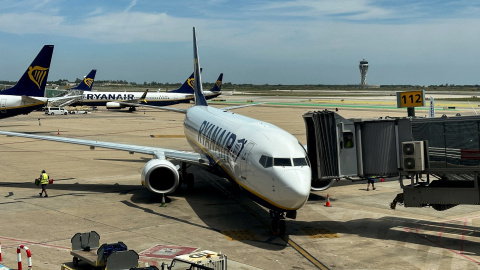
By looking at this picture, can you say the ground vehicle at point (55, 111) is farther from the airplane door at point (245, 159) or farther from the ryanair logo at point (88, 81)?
the airplane door at point (245, 159)

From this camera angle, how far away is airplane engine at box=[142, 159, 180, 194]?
88.7ft

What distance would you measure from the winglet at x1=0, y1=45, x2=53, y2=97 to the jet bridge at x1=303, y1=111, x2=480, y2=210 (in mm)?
40116

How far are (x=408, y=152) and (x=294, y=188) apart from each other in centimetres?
483

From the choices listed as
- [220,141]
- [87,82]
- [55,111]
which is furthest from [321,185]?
[87,82]

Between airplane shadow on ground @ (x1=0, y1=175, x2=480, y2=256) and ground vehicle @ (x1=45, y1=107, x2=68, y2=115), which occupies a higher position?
ground vehicle @ (x1=45, y1=107, x2=68, y2=115)

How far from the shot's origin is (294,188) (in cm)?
1903

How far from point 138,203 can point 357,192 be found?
12.5 metres

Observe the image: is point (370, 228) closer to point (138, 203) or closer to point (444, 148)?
point (444, 148)

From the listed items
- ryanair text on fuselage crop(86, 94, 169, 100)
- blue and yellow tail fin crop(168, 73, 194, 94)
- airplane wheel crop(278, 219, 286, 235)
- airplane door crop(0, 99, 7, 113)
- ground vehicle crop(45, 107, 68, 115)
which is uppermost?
blue and yellow tail fin crop(168, 73, 194, 94)

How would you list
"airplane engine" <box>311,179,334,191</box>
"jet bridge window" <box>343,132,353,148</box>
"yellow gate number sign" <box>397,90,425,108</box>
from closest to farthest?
"jet bridge window" <box>343,132,353,148</box>
"yellow gate number sign" <box>397,90,425,108</box>
"airplane engine" <box>311,179,334,191</box>

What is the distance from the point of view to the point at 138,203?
27.2 meters

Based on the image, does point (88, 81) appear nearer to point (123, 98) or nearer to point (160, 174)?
point (123, 98)

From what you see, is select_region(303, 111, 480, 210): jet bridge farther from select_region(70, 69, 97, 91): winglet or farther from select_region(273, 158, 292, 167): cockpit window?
select_region(70, 69, 97, 91): winglet

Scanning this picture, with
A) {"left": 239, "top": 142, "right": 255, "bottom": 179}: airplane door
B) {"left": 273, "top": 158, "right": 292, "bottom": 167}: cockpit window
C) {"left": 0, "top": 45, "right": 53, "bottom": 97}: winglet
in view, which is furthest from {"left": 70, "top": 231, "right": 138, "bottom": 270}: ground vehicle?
{"left": 0, "top": 45, "right": 53, "bottom": 97}: winglet
